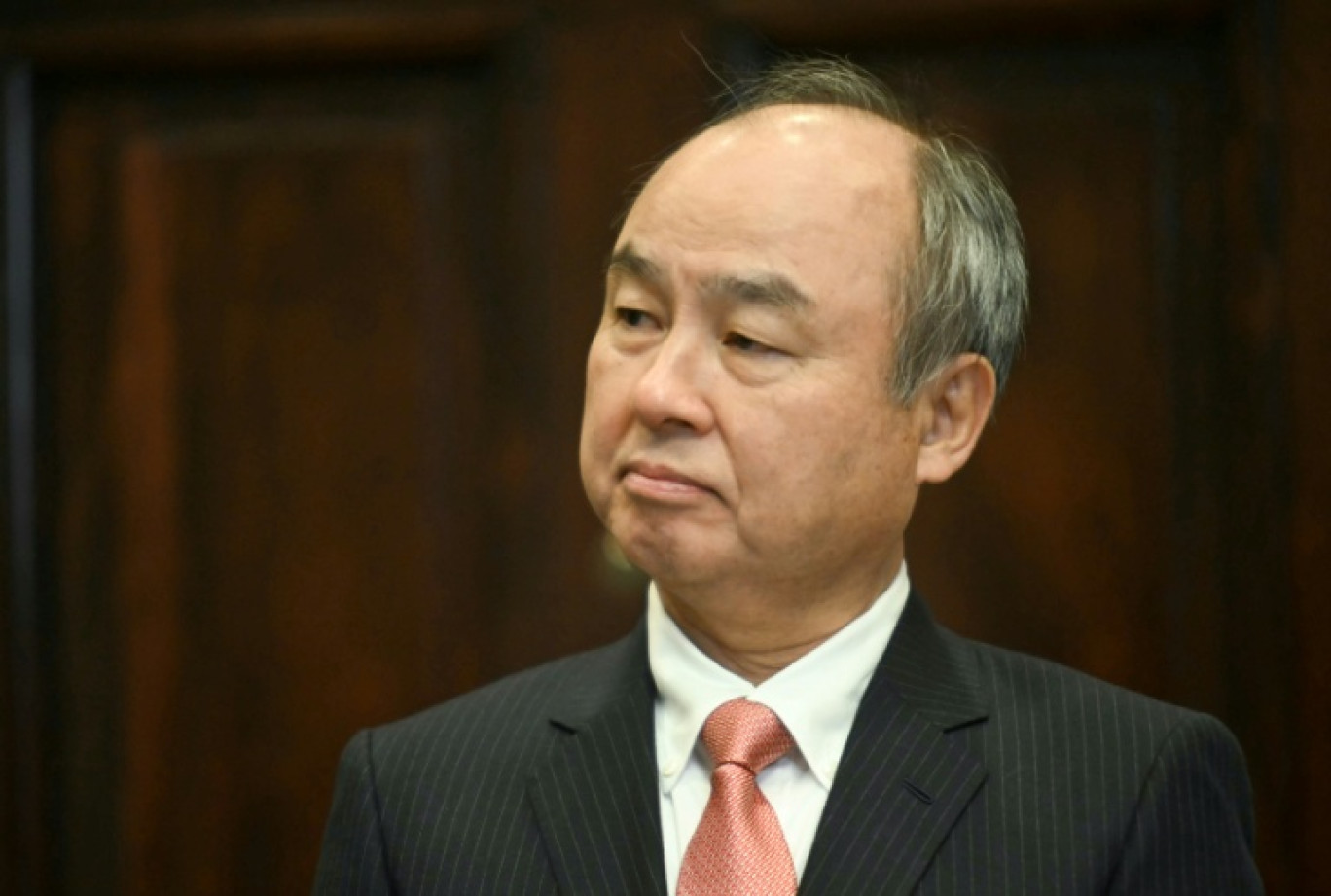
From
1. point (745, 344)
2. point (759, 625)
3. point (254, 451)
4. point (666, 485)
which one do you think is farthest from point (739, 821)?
point (254, 451)

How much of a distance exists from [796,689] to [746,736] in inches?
2.9

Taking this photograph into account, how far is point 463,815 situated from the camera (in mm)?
1706

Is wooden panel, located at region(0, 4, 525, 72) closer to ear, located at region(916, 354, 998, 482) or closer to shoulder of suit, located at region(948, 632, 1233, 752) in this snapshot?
ear, located at region(916, 354, 998, 482)

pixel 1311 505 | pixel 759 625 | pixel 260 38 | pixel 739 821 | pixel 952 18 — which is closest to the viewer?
pixel 739 821

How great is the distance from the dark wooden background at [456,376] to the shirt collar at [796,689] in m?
0.83

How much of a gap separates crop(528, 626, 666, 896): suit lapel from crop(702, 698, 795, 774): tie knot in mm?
73

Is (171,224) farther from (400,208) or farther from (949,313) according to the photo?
(949,313)

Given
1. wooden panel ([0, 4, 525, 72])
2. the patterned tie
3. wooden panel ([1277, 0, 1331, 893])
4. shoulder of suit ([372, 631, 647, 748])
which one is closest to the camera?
the patterned tie

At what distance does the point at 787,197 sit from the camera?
1668 mm

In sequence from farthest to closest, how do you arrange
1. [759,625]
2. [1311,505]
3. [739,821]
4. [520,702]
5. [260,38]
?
[260,38] < [1311,505] < [520,702] < [759,625] < [739,821]

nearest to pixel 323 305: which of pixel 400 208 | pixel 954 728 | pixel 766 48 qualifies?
pixel 400 208

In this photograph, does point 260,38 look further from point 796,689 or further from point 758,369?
point 796,689

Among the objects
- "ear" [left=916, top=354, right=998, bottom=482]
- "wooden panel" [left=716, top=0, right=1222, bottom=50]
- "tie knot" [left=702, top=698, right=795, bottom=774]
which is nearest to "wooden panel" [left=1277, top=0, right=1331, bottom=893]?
"wooden panel" [left=716, top=0, right=1222, bottom=50]

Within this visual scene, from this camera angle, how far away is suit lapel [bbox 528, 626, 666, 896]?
5.35ft
